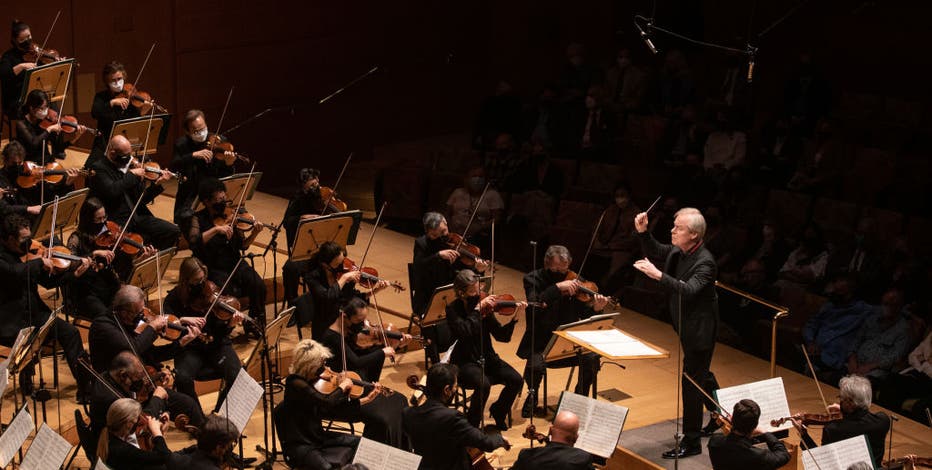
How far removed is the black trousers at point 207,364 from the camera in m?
6.60

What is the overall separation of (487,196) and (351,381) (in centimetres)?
437

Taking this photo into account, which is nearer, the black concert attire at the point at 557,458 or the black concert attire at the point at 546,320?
the black concert attire at the point at 557,458

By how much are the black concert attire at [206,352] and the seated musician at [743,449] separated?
110 inches

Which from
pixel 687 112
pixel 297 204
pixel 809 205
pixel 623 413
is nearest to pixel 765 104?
pixel 687 112

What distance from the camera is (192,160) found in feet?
27.1

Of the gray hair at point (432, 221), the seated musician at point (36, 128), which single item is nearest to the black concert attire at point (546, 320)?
the gray hair at point (432, 221)

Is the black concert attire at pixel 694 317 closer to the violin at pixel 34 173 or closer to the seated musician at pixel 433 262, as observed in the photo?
the seated musician at pixel 433 262

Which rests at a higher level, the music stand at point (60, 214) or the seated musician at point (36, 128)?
the seated musician at point (36, 128)

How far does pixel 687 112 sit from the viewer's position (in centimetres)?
1055

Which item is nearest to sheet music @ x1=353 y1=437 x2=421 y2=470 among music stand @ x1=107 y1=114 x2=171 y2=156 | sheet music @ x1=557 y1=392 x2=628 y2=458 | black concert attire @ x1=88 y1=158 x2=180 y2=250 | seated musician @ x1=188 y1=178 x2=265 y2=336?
sheet music @ x1=557 y1=392 x2=628 y2=458

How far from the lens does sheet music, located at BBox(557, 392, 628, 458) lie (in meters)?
5.77

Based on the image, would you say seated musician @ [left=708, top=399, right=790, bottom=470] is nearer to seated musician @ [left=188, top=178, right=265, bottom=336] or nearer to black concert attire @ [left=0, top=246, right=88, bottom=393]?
seated musician @ [left=188, top=178, right=265, bottom=336]

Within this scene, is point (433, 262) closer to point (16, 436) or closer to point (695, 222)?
point (695, 222)

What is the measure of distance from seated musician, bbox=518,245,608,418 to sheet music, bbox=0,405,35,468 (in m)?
3.01
